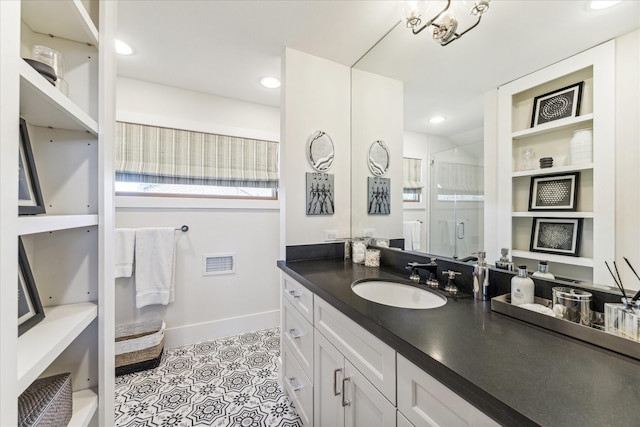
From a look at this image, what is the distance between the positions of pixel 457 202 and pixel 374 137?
2.79 ft

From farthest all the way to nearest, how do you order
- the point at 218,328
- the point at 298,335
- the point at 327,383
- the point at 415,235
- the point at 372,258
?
the point at 218,328 < the point at 372,258 < the point at 415,235 < the point at 298,335 < the point at 327,383

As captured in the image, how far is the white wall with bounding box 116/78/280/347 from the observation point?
2.14 metres

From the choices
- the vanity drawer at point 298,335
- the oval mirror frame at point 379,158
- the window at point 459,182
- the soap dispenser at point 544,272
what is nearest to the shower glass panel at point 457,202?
the window at point 459,182

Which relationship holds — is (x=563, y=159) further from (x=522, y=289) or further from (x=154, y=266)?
(x=154, y=266)

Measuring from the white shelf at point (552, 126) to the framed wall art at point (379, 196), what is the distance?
84 cm

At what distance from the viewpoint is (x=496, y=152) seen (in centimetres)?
105

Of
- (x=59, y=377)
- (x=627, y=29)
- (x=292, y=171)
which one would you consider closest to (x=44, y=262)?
(x=59, y=377)

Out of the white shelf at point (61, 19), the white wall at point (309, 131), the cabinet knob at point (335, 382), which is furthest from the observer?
the white wall at point (309, 131)

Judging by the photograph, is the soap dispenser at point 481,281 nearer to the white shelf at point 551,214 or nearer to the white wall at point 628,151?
the white shelf at point 551,214

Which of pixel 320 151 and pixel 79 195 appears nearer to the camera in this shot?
pixel 79 195

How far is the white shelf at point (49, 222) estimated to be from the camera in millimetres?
494

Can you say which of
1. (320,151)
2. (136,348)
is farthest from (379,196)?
(136,348)

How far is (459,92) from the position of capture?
4.09 feet

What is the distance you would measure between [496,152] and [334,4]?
3.76ft
